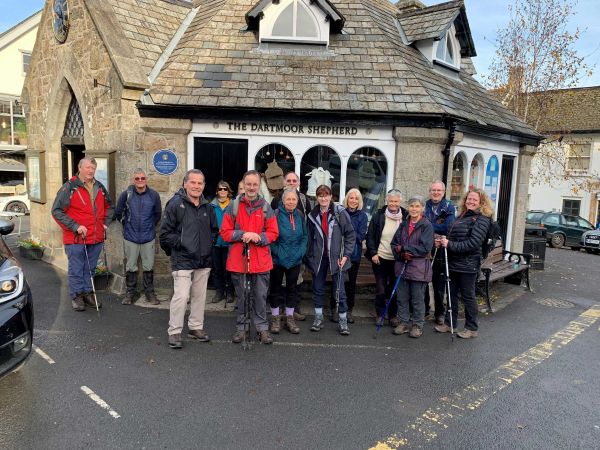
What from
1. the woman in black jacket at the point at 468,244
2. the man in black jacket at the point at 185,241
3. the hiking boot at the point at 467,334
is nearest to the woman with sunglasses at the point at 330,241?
the woman in black jacket at the point at 468,244

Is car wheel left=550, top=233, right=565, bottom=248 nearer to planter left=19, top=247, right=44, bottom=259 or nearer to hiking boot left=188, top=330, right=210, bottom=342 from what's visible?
hiking boot left=188, top=330, right=210, bottom=342

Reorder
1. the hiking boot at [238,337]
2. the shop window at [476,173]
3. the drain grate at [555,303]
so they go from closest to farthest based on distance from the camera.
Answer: the hiking boot at [238,337], the drain grate at [555,303], the shop window at [476,173]

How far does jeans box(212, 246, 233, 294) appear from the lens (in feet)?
21.6

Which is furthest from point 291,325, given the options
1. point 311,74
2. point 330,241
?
point 311,74

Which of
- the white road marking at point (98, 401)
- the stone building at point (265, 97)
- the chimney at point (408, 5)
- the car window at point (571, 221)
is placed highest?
the chimney at point (408, 5)

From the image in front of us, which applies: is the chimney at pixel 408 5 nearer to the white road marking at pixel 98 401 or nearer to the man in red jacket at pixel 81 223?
the man in red jacket at pixel 81 223

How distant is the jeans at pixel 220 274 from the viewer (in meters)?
6.58

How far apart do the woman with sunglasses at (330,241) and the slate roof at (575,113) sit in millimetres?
21308

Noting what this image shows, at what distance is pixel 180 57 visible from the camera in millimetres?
7762

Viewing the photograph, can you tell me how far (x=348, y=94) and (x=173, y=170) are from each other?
3231 millimetres

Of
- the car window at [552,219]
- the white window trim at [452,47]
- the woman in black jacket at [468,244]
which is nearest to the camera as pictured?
the woman in black jacket at [468,244]

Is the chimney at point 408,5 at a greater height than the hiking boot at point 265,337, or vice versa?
the chimney at point 408,5

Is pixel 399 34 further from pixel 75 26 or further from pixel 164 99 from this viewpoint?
pixel 75 26

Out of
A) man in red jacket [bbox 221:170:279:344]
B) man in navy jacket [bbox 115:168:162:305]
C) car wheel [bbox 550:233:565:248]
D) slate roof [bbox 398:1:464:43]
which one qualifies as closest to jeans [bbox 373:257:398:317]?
man in red jacket [bbox 221:170:279:344]
